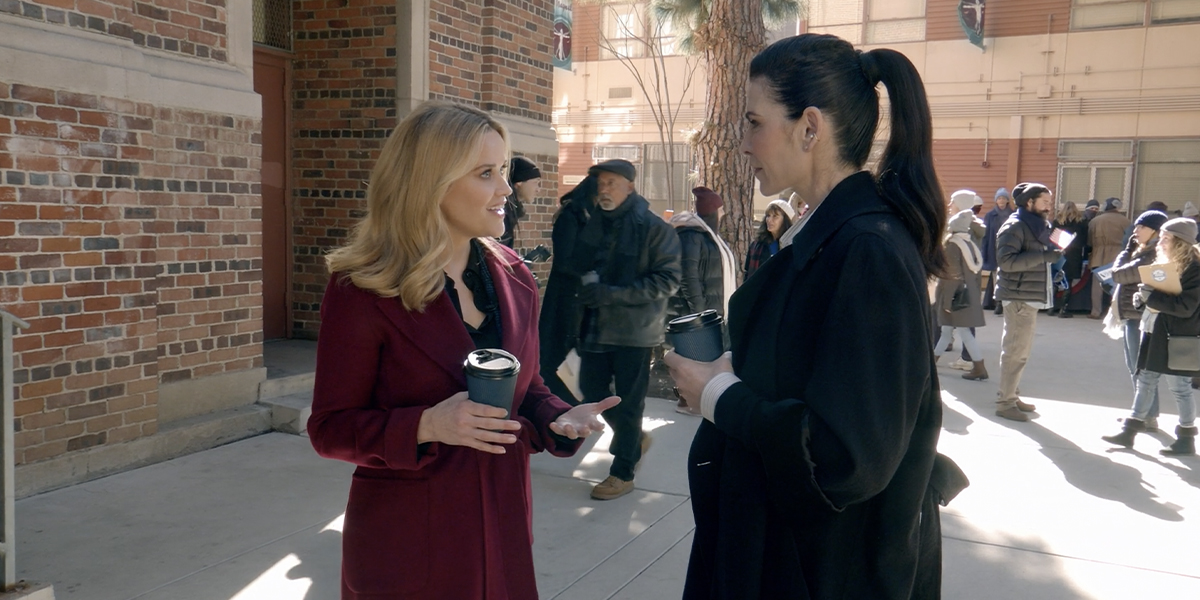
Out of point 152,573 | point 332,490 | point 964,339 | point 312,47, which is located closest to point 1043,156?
point 964,339

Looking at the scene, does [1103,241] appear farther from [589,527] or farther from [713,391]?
[713,391]

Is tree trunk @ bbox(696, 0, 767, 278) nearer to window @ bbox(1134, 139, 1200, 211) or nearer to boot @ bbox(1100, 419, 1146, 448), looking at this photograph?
boot @ bbox(1100, 419, 1146, 448)

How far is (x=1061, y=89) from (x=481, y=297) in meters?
22.5

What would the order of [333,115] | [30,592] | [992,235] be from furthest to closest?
1. [992,235]
2. [333,115]
3. [30,592]

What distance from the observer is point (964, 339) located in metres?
10.2

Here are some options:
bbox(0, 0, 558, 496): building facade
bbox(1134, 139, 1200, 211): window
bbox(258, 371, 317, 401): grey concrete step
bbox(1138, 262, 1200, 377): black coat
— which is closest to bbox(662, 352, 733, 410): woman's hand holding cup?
bbox(0, 0, 558, 496): building facade

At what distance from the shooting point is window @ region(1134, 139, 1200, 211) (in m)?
20.5

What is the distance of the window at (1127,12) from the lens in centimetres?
2053

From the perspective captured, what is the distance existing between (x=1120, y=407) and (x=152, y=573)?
8446 millimetres

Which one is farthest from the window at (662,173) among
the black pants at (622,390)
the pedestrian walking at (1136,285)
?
the black pants at (622,390)

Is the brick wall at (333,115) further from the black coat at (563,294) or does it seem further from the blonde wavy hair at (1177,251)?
the blonde wavy hair at (1177,251)

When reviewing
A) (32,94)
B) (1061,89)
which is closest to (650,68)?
(1061,89)

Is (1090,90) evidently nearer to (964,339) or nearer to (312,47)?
(964,339)

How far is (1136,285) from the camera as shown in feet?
24.8
